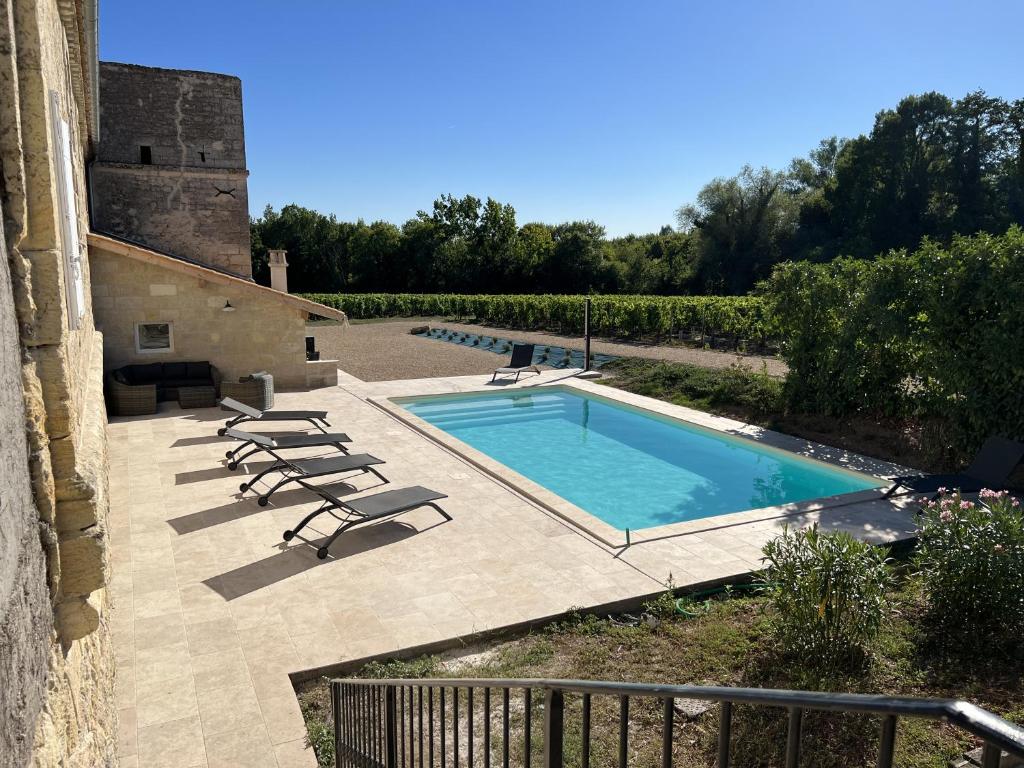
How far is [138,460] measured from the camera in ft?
31.2

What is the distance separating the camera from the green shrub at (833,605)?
4457 millimetres

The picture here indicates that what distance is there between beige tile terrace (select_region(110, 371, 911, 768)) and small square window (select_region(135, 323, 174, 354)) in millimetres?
4844

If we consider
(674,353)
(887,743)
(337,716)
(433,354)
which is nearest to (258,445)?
(337,716)

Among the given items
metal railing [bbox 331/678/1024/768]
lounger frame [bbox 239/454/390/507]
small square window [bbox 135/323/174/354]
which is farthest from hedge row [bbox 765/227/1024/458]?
small square window [bbox 135/323/174/354]

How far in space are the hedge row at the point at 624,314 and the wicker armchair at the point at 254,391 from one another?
38.4 feet

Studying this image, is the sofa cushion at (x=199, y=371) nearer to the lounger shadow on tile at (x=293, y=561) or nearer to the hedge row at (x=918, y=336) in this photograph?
the lounger shadow on tile at (x=293, y=561)

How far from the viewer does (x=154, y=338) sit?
1366 cm

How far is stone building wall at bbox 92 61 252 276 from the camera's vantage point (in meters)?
17.1

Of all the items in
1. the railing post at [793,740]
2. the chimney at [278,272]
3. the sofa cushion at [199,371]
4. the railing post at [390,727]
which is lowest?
the railing post at [390,727]

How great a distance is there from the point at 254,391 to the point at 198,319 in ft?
7.28

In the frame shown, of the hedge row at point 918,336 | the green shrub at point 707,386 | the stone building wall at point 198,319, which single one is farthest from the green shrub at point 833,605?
the stone building wall at point 198,319

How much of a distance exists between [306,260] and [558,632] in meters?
53.2

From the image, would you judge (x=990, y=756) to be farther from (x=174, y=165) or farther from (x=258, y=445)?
(x=174, y=165)

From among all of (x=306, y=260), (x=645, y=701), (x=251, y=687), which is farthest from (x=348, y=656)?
(x=306, y=260)
